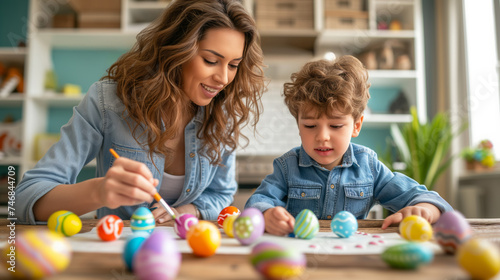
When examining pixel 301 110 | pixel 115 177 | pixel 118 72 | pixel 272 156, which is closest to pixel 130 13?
pixel 272 156

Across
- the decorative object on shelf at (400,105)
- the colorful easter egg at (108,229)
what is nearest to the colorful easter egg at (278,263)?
the colorful easter egg at (108,229)

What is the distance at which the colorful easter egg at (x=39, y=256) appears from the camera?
50 cm

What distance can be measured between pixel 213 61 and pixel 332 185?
0.57 meters

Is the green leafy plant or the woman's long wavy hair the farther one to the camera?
the green leafy plant

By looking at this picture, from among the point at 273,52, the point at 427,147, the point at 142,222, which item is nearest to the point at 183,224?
the point at 142,222

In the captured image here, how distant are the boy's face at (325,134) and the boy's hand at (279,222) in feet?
1.10

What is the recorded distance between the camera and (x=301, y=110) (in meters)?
1.25

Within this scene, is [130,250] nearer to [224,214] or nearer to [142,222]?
[142,222]

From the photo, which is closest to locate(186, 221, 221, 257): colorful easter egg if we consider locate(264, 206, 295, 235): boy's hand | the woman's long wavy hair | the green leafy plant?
locate(264, 206, 295, 235): boy's hand

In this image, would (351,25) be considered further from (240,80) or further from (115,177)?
(115,177)

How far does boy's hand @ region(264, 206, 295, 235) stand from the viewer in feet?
2.86

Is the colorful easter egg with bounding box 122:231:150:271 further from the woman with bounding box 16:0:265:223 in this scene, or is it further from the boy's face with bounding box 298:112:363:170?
the boy's face with bounding box 298:112:363:170

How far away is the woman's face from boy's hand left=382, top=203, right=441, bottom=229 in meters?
0.68

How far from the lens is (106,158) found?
1.39 m
